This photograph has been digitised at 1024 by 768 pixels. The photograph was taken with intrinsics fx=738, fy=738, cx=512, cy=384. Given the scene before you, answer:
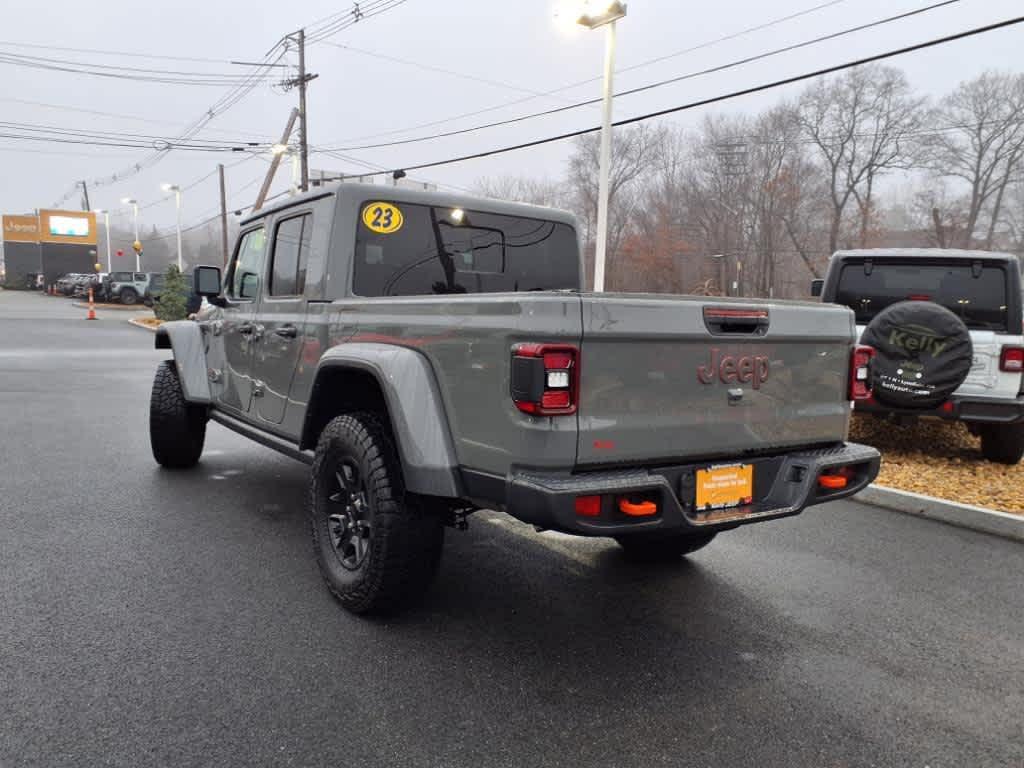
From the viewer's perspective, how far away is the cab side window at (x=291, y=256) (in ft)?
13.6

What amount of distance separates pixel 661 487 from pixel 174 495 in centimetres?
407

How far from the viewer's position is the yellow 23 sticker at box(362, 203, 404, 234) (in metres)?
3.94

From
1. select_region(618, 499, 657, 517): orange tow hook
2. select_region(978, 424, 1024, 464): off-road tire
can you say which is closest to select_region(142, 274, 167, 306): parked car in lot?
select_region(978, 424, 1024, 464): off-road tire

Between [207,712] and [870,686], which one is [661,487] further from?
[207,712]

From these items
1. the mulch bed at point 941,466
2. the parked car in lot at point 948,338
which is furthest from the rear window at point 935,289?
the mulch bed at point 941,466

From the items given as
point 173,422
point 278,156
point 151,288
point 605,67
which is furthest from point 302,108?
point 173,422

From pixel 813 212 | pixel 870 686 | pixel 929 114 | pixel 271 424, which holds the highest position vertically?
pixel 929 114

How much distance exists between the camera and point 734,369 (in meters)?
2.98

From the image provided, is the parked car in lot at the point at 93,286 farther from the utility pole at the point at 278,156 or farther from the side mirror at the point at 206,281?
the side mirror at the point at 206,281

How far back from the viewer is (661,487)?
2.65 meters

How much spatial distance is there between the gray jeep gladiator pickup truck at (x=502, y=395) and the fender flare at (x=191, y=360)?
1.09 m

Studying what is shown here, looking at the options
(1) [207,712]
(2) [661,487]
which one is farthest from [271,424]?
(2) [661,487]

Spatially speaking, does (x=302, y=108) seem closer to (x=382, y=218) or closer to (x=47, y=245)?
(x=382, y=218)

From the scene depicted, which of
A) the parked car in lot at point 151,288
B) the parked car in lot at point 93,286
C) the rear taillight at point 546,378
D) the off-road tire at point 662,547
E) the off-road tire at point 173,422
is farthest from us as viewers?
the parked car in lot at point 93,286
